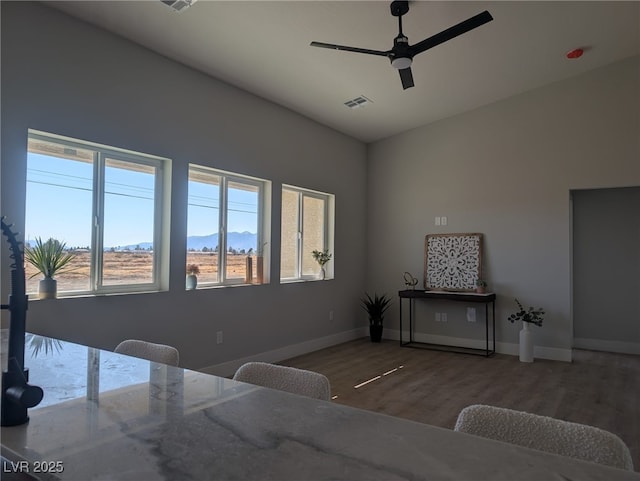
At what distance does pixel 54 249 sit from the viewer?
3045 mm

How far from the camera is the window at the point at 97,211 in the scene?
3072mm

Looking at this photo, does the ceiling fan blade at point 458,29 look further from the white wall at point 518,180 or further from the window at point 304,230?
the white wall at point 518,180

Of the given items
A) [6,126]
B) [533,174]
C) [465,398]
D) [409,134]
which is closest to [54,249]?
[6,126]

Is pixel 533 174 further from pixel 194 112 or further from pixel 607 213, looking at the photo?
pixel 194 112

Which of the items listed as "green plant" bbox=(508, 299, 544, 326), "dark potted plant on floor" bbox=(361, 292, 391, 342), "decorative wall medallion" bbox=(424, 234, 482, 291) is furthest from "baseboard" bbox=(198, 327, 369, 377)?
"green plant" bbox=(508, 299, 544, 326)

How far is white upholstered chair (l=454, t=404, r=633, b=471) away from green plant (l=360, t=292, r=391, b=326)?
17.0 ft

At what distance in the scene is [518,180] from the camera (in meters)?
5.54

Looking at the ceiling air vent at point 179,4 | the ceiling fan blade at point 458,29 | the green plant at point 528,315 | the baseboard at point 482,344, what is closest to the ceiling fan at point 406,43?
the ceiling fan blade at point 458,29

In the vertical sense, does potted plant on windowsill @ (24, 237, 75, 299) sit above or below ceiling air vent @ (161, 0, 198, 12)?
below

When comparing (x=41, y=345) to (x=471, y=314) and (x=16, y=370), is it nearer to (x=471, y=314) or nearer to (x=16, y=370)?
(x=16, y=370)

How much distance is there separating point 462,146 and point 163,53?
399cm

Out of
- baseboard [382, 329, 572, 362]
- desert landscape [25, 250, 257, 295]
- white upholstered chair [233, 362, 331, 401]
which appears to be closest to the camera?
white upholstered chair [233, 362, 331, 401]

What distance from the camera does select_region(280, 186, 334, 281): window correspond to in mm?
5379

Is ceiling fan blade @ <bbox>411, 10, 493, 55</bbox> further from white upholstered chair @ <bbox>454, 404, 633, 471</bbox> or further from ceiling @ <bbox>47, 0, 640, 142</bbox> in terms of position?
white upholstered chair @ <bbox>454, 404, 633, 471</bbox>
